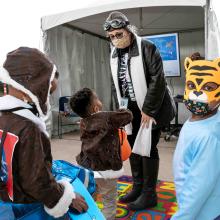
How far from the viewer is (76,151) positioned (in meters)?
4.51

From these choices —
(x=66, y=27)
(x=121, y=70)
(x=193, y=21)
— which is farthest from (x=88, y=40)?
(x=121, y=70)

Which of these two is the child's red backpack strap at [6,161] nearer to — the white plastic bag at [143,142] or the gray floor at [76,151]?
the white plastic bag at [143,142]

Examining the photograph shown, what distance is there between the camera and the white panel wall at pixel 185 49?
6.55 m

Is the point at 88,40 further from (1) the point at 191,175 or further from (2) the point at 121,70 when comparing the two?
(1) the point at 191,175

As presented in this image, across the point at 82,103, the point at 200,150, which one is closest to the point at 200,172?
the point at 200,150

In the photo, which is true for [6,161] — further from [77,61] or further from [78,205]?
[77,61]

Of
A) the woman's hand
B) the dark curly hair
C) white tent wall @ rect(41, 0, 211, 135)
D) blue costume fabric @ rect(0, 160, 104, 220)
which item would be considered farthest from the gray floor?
blue costume fabric @ rect(0, 160, 104, 220)

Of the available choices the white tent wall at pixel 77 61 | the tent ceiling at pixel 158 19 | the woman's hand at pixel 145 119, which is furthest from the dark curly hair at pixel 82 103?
the tent ceiling at pixel 158 19

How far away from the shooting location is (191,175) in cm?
109

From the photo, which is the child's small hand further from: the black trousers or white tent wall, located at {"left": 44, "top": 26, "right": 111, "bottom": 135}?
white tent wall, located at {"left": 44, "top": 26, "right": 111, "bottom": 135}

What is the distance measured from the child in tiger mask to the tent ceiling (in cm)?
427

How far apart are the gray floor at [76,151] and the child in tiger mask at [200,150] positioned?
6.70 feet

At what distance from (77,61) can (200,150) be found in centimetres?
553

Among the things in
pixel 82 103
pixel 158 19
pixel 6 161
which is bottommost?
pixel 6 161
